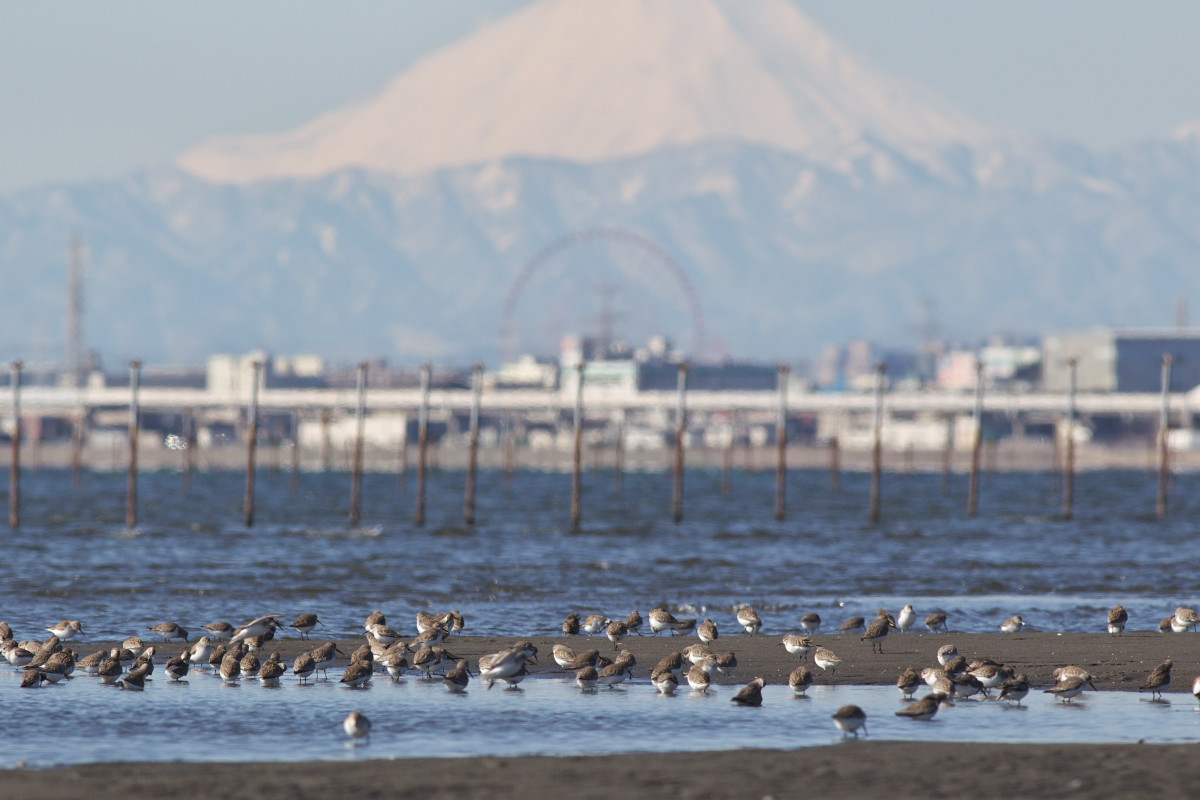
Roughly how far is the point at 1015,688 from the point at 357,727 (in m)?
8.38

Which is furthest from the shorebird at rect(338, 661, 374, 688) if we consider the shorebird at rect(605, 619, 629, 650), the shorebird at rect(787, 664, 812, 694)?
the shorebird at rect(787, 664, 812, 694)

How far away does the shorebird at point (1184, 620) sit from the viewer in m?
32.7

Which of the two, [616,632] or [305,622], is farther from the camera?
[305,622]

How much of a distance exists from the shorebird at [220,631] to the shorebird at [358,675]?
6365mm

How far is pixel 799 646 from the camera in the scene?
29.0 meters

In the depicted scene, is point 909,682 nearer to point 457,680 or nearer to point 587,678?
point 587,678

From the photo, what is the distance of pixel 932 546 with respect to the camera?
62812 mm

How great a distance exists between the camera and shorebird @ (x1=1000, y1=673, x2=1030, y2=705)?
23.8 m

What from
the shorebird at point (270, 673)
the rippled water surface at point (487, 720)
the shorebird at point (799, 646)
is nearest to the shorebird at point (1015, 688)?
the rippled water surface at point (487, 720)

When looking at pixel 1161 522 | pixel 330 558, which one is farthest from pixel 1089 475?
pixel 330 558

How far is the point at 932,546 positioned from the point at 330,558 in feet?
66.5

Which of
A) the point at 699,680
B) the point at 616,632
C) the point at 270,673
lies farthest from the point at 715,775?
the point at 616,632

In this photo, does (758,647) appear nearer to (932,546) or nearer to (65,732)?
(65,732)

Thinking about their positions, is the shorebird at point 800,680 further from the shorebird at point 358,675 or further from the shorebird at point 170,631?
the shorebird at point 170,631
